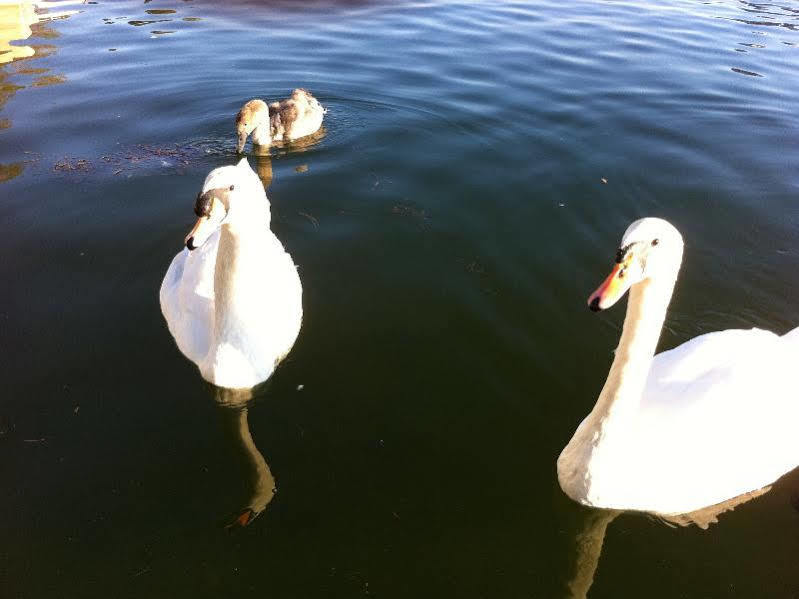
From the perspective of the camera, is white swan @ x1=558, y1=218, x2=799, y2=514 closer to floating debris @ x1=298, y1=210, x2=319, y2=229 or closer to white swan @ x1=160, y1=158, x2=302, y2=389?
white swan @ x1=160, y1=158, x2=302, y2=389

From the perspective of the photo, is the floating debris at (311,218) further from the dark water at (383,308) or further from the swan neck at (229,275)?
the swan neck at (229,275)

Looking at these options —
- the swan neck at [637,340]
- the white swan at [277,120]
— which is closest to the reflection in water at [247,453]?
the swan neck at [637,340]

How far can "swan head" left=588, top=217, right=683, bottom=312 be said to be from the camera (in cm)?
318

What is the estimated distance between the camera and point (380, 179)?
8.38 meters

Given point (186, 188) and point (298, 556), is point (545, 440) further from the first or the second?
point (186, 188)

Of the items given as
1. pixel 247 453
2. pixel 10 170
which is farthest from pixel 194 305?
pixel 10 170

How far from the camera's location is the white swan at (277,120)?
29.4ft

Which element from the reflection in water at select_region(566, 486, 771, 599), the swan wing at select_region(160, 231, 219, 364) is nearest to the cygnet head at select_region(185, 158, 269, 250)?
the swan wing at select_region(160, 231, 219, 364)

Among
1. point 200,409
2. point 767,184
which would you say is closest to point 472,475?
point 200,409

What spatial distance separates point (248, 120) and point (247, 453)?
5826mm

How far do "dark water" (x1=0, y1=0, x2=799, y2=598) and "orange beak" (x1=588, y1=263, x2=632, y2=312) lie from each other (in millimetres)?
1714

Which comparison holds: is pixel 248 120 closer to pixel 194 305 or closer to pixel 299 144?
pixel 299 144

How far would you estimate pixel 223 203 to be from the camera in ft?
14.6

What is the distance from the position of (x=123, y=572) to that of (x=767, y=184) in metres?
8.60
